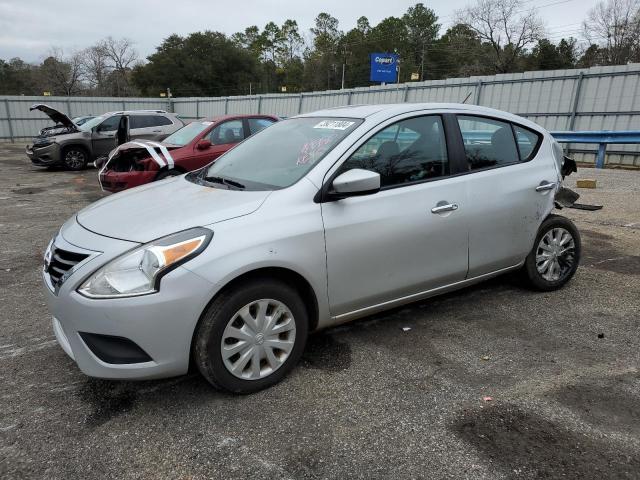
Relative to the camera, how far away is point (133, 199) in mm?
3242

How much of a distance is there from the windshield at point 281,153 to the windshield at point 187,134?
503 centimetres

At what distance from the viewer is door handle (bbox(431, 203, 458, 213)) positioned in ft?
10.8

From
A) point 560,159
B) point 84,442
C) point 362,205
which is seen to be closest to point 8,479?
point 84,442

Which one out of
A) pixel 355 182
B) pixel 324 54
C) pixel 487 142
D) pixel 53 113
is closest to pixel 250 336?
pixel 355 182

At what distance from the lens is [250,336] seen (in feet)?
8.72

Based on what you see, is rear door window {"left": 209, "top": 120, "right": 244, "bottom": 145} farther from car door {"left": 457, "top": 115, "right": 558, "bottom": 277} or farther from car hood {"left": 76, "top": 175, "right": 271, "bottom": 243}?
car door {"left": 457, "top": 115, "right": 558, "bottom": 277}

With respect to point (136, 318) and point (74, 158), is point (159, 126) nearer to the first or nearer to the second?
point (74, 158)

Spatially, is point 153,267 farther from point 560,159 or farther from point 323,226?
point 560,159

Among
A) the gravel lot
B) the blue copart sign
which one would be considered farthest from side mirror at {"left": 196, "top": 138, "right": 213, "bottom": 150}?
the blue copart sign

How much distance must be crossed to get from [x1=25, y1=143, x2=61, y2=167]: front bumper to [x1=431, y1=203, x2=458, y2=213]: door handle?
1380 cm

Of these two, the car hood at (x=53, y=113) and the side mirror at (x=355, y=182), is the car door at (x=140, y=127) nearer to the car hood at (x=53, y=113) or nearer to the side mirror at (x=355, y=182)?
the car hood at (x=53, y=113)

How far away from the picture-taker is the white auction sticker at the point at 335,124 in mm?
3283

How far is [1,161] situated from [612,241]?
19164mm

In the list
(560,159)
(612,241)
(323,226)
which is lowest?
(612,241)
